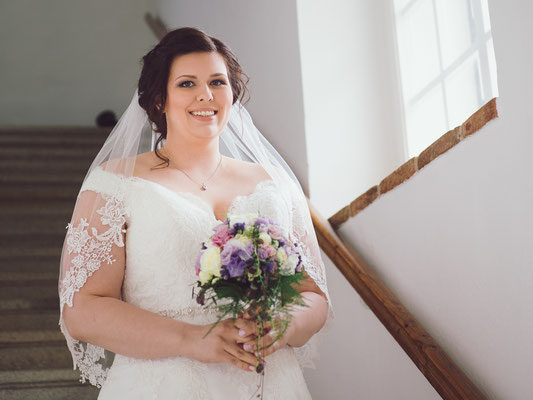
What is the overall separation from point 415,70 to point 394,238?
922mm

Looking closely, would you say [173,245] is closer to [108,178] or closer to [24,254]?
[108,178]

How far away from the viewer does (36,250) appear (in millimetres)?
4043

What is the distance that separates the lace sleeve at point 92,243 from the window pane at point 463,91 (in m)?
1.36

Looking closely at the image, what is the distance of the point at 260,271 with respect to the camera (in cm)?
149

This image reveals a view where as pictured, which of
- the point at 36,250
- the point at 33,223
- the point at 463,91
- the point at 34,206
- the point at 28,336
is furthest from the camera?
the point at 34,206

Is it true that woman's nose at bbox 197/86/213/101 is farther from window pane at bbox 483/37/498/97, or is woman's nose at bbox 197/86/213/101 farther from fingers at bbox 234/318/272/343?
window pane at bbox 483/37/498/97

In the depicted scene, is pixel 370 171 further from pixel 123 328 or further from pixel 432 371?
pixel 123 328

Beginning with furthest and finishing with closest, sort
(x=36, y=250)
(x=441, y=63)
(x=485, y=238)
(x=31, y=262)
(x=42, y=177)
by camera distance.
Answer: (x=42, y=177) < (x=36, y=250) < (x=31, y=262) < (x=441, y=63) < (x=485, y=238)

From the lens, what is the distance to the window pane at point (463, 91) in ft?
7.90

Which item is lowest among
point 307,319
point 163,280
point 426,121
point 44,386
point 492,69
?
point 44,386

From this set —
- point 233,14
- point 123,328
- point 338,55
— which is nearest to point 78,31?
point 233,14

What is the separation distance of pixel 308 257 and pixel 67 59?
6.46 metres

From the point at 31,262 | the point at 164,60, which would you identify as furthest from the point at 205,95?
the point at 31,262

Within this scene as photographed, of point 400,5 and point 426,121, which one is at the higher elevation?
point 400,5
